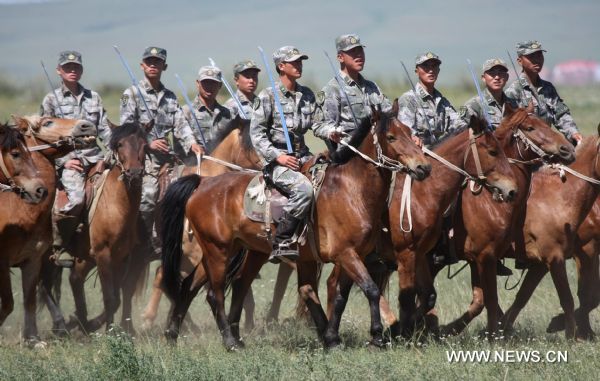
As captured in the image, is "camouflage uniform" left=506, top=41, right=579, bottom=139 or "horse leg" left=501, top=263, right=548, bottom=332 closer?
"horse leg" left=501, top=263, right=548, bottom=332

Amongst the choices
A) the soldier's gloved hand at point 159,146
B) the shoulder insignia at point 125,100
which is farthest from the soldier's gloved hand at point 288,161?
the shoulder insignia at point 125,100

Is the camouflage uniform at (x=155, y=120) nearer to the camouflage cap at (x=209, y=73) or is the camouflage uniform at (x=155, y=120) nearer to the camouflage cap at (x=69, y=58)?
the camouflage cap at (x=209, y=73)

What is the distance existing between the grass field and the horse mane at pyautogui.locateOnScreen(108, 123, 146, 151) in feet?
7.44

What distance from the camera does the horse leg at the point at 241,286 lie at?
1181 centimetres

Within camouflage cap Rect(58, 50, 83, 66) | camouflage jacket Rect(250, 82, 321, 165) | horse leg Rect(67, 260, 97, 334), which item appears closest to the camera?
camouflage jacket Rect(250, 82, 321, 165)

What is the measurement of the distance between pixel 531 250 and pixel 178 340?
4312 millimetres

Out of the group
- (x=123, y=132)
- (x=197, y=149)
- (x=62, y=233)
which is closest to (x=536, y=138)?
(x=197, y=149)

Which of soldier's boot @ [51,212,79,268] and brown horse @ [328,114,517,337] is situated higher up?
brown horse @ [328,114,517,337]

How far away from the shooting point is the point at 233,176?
38.6 ft

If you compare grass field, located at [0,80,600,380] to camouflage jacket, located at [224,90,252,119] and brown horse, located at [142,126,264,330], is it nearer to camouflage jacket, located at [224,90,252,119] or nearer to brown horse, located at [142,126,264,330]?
brown horse, located at [142,126,264,330]

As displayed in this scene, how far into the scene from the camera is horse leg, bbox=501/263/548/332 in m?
12.2

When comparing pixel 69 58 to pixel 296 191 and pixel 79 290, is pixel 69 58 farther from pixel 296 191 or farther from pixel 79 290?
pixel 296 191

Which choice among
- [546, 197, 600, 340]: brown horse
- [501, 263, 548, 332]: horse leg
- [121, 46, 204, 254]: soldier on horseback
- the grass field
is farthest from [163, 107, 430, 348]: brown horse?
[546, 197, 600, 340]: brown horse

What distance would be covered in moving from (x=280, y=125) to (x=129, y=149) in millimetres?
2070
